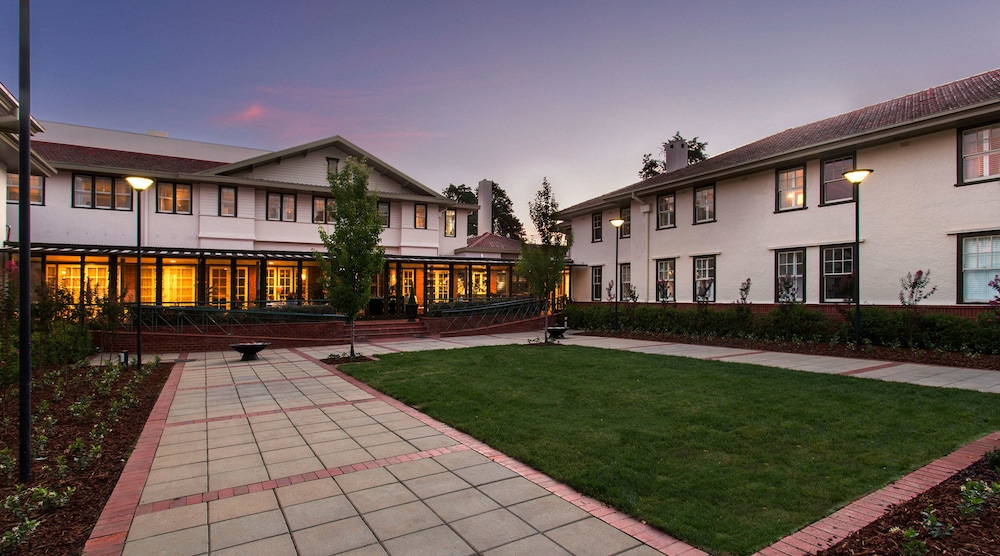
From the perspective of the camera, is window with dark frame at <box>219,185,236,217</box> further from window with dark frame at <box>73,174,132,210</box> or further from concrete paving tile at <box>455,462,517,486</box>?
concrete paving tile at <box>455,462,517,486</box>

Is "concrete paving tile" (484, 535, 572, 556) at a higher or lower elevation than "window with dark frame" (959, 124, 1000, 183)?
lower

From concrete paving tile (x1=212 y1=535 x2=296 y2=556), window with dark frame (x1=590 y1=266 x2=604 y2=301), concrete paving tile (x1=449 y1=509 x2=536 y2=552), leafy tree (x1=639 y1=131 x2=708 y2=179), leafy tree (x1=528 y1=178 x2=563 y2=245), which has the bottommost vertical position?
concrete paving tile (x1=212 y1=535 x2=296 y2=556)

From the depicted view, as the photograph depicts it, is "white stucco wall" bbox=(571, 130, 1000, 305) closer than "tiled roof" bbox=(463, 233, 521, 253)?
Yes

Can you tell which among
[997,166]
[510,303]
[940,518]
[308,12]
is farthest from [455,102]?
[940,518]

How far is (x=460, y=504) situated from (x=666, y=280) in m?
18.8

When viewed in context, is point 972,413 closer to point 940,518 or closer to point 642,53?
point 940,518

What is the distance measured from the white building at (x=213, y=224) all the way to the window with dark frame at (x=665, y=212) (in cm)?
782

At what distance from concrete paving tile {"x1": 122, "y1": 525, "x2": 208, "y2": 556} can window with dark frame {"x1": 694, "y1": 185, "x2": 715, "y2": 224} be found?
19.2 m

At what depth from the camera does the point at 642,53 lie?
57.7 feet

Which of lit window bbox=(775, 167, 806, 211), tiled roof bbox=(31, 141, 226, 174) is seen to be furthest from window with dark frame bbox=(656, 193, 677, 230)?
tiled roof bbox=(31, 141, 226, 174)

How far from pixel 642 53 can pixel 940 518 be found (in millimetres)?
17617

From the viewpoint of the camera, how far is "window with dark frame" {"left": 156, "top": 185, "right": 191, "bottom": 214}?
20.1m

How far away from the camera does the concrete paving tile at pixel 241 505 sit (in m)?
3.67

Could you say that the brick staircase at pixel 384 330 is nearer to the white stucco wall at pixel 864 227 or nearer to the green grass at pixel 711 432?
the green grass at pixel 711 432
